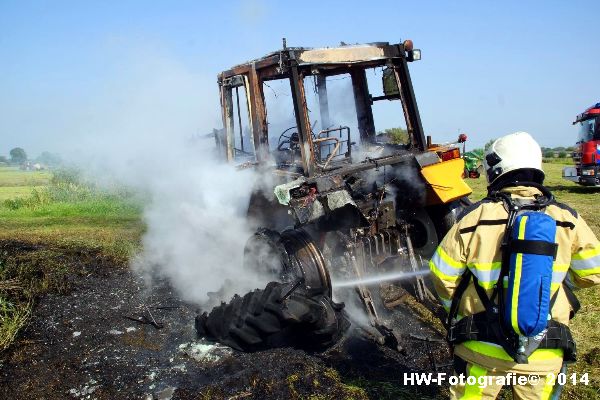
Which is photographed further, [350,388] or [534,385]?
[350,388]

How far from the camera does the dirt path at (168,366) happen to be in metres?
3.53

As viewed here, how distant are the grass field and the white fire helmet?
1.92m

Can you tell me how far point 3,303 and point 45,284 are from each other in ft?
3.45

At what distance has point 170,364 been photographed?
4000 millimetres

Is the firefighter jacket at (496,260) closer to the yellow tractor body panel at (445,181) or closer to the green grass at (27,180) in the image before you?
the yellow tractor body panel at (445,181)

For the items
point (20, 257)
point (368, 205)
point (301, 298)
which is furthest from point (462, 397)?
point (20, 257)

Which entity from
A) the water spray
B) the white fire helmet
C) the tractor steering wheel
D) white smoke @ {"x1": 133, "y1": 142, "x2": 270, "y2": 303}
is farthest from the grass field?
the tractor steering wheel

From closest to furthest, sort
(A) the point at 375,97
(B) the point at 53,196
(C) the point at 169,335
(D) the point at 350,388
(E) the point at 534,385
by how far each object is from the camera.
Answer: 1. (E) the point at 534,385
2. (D) the point at 350,388
3. (C) the point at 169,335
4. (A) the point at 375,97
5. (B) the point at 53,196

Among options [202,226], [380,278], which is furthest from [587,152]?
[202,226]

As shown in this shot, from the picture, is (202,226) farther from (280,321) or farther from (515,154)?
(515,154)

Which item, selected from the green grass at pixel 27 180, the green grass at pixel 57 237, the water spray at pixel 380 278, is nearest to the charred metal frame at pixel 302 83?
the water spray at pixel 380 278

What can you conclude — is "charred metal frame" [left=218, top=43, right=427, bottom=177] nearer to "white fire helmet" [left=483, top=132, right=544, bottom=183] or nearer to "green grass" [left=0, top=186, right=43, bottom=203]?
"white fire helmet" [left=483, top=132, right=544, bottom=183]

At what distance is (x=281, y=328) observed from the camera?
3.81 meters

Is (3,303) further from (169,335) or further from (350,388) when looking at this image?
(350,388)
